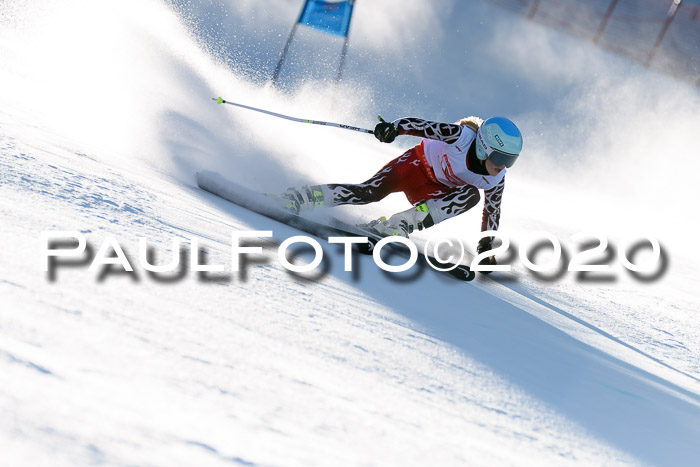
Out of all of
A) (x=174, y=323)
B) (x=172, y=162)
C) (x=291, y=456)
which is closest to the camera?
(x=291, y=456)

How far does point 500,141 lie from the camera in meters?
3.41

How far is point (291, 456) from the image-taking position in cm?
104

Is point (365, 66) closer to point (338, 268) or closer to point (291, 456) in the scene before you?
point (338, 268)

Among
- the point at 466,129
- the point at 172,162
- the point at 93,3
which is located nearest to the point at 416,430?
the point at 466,129

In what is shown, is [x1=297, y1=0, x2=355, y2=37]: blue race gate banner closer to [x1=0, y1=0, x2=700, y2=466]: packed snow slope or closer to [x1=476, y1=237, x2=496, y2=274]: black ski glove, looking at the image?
[x1=0, y1=0, x2=700, y2=466]: packed snow slope

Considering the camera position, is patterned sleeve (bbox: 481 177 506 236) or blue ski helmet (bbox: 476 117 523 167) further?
patterned sleeve (bbox: 481 177 506 236)

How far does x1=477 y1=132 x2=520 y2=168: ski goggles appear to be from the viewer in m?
3.43

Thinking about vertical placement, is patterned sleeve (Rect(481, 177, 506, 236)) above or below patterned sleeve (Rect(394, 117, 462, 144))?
below

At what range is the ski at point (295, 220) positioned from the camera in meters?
3.36

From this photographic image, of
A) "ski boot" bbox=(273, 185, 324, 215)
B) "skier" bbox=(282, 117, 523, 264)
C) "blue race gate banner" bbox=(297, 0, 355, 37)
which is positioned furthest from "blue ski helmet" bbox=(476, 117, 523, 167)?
"blue race gate banner" bbox=(297, 0, 355, 37)

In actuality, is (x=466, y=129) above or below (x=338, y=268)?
above

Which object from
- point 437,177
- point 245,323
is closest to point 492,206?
point 437,177

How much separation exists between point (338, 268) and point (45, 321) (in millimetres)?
1564

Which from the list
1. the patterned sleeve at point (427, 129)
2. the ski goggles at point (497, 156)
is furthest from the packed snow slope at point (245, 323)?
the patterned sleeve at point (427, 129)
